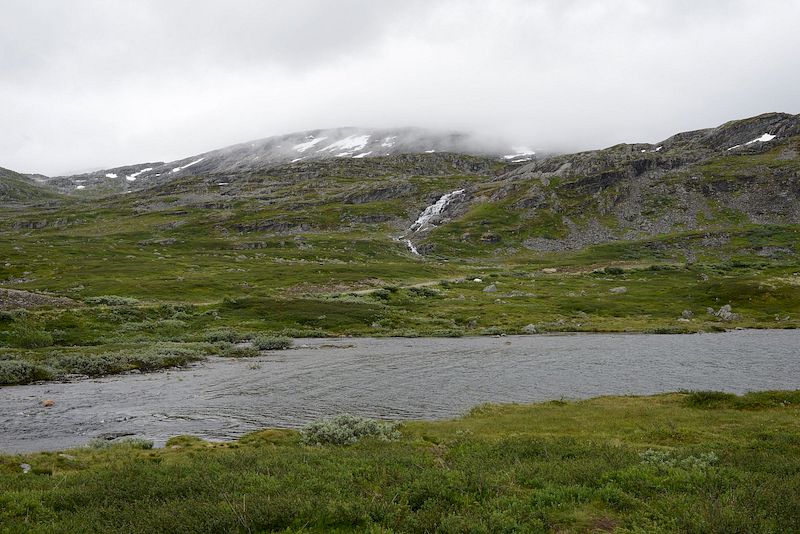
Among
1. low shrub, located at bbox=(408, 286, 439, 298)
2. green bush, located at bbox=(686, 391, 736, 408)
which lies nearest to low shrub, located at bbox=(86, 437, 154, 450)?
green bush, located at bbox=(686, 391, 736, 408)

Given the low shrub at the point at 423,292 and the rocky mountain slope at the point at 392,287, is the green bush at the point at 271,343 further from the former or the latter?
the low shrub at the point at 423,292

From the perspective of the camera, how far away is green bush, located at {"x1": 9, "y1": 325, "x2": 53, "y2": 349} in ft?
185

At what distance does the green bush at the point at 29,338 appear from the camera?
56.5 meters

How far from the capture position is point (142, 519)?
13.0 meters

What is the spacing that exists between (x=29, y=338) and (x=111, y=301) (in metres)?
26.2

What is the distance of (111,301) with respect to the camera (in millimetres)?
83500

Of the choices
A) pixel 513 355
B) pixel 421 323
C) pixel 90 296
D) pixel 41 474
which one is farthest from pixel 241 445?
pixel 90 296

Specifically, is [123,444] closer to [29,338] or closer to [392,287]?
[29,338]

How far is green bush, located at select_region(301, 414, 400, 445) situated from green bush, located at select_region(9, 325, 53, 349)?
4670cm

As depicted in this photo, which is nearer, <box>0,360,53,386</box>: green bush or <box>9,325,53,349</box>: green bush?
<box>0,360,53,386</box>: green bush

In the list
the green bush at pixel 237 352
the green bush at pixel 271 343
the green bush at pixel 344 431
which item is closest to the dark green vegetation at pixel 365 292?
the green bush at pixel 237 352

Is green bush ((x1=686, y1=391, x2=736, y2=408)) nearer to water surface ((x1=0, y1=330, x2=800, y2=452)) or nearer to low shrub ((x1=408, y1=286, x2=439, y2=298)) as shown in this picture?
water surface ((x1=0, y1=330, x2=800, y2=452))

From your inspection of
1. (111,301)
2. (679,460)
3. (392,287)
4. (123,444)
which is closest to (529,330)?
(392,287)

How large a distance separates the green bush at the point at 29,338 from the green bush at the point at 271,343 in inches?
904
